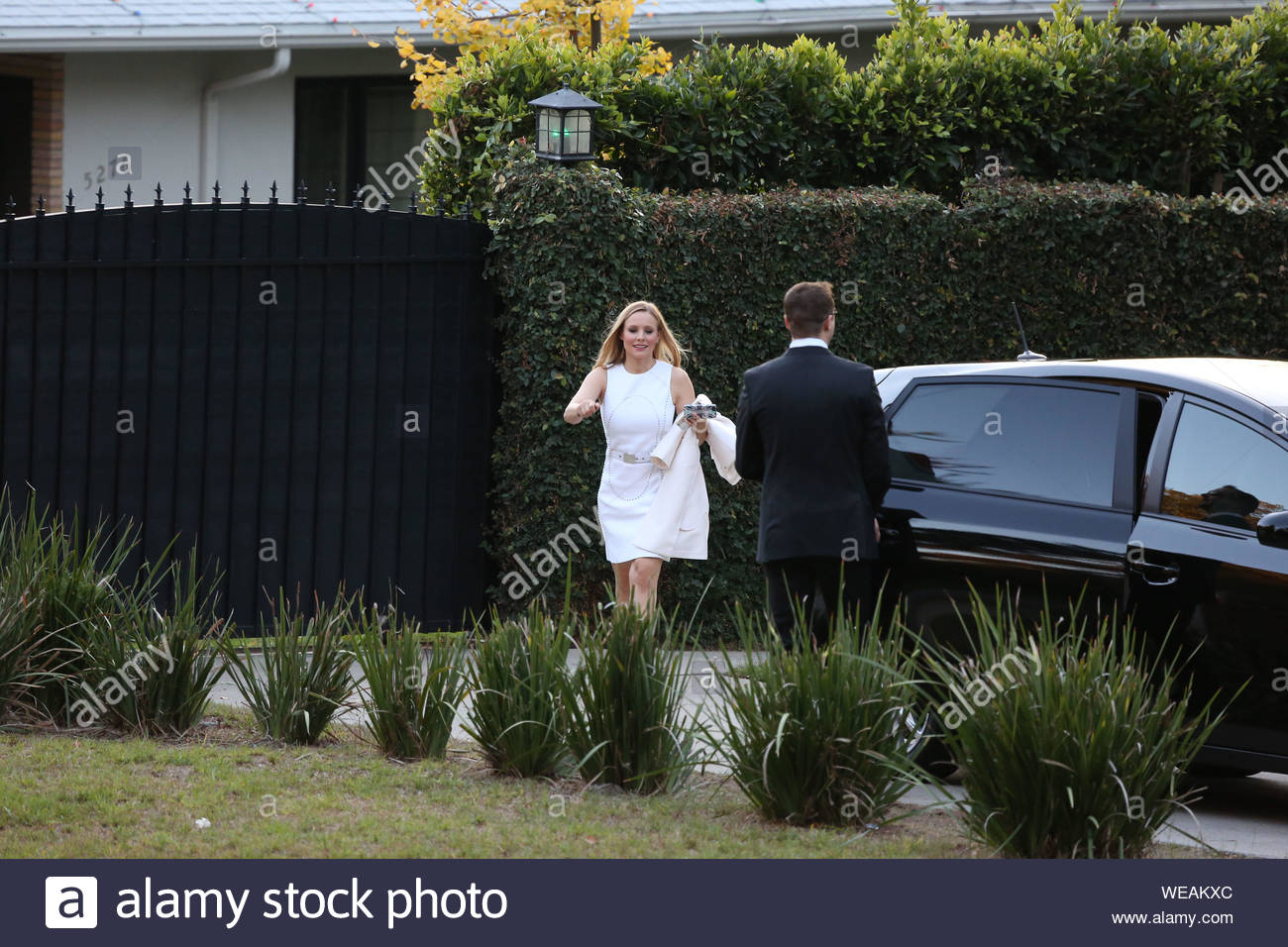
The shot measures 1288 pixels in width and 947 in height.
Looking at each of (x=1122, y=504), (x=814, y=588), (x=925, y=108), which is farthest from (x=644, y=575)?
(x=925, y=108)

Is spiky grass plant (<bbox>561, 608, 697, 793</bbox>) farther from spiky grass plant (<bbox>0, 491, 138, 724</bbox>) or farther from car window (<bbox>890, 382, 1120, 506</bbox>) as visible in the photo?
spiky grass plant (<bbox>0, 491, 138, 724</bbox>)

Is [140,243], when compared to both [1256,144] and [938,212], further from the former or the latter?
[1256,144]

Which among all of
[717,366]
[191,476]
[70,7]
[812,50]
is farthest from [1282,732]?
[70,7]

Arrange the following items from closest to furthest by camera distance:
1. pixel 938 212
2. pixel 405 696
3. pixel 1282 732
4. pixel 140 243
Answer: pixel 1282 732 → pixel 405 696 → pixel 140 243 → pixel 938 212

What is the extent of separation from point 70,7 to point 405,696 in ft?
36.8

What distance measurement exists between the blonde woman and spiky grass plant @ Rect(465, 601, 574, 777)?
2.01m

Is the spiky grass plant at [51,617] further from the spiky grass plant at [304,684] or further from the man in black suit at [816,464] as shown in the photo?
the man in black suit at [816,464]

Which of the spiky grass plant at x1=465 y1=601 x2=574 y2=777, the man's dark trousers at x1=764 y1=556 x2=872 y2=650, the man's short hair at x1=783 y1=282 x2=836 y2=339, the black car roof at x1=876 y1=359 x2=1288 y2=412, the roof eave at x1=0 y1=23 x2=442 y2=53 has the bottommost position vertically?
the spiky grass plant at x1=465 y1=601 x2=574 y2=777

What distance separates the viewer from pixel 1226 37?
35.8 feet

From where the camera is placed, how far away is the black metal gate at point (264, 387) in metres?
8.40

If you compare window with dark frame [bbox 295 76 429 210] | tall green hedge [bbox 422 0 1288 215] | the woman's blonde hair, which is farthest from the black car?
window with dark frame [bbox 295 76 429 210]

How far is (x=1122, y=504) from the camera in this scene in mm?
5863

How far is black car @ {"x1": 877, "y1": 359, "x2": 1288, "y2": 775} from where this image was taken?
5477 millimetres

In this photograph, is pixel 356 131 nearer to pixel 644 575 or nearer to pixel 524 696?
pixel 644 575
